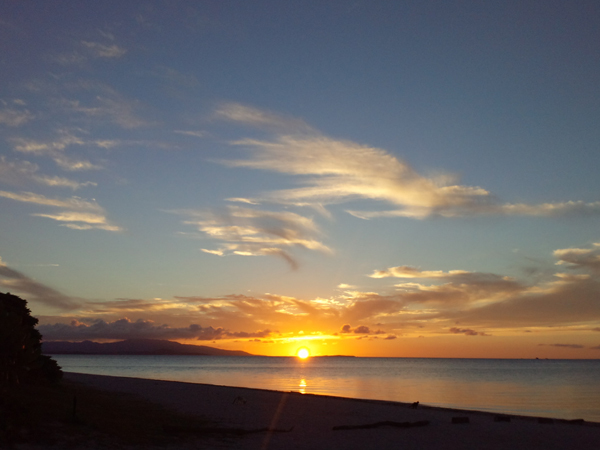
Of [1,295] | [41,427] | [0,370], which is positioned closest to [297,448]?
[41,427]

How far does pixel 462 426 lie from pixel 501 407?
23.4 meters

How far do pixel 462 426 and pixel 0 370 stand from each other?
19.2 metres

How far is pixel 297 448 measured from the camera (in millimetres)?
16766

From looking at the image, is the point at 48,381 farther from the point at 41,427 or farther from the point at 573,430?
the point at 573,430

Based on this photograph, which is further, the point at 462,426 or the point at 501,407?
the point at 501,407

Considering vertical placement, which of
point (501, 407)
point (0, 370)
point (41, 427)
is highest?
point (0, 370)

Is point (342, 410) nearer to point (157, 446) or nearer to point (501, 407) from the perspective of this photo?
point (157, 446)

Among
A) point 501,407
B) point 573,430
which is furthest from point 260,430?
point 501,407

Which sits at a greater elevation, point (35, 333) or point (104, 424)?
point (35, 333)

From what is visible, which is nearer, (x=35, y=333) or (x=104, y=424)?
(x=104, y=424)

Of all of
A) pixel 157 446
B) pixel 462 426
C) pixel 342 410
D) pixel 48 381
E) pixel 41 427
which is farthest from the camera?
pixel 342 410

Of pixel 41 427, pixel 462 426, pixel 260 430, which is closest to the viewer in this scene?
pixel 41 427

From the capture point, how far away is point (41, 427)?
14.0 m

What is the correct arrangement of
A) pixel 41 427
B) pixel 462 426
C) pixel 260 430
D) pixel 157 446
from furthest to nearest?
pixel 462 426
pixel 260 430
pixel 157 446
pixel 41 427
